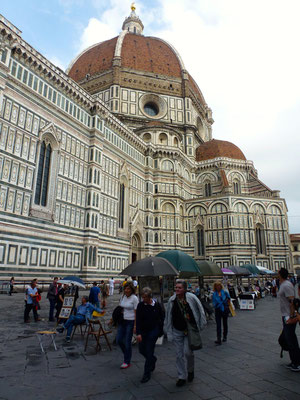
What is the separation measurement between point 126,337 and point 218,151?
44.9m

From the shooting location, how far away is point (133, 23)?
69312 millimetres

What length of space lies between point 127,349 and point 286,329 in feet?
9.79

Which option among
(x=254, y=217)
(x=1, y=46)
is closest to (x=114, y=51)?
(x=1, y=46)

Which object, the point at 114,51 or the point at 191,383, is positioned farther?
the point at 114,51

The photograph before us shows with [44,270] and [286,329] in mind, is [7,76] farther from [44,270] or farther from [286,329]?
[286,329]

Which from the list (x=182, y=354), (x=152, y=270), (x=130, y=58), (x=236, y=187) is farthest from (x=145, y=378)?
(x=130, y=58)

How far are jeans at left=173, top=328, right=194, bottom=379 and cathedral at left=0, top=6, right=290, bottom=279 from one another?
17.8m

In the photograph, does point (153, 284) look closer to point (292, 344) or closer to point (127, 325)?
point (127, 325)

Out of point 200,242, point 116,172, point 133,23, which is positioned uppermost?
point 133,23

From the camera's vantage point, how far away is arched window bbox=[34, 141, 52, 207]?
22.8m

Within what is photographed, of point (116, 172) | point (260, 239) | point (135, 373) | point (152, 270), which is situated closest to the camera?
point (135, 373)

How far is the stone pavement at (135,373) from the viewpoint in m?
4.16

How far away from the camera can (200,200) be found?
41875 mm

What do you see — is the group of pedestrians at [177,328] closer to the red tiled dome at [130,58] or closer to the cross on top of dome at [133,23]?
the red tiled dome at [130,58]
